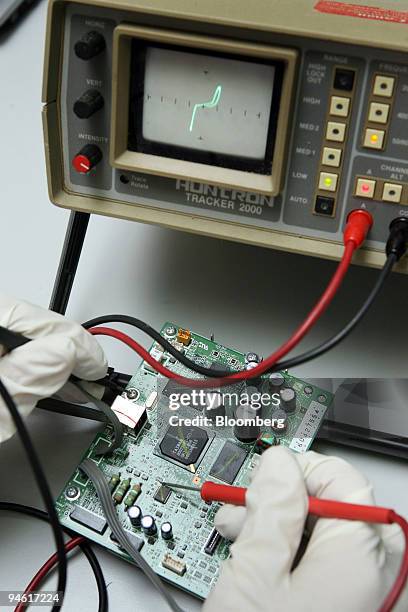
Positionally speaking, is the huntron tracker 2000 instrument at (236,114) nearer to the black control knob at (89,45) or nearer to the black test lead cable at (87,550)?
the black control knob at (89,45)

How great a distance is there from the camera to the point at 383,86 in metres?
1.02

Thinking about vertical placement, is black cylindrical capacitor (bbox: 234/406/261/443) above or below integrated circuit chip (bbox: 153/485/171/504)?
above

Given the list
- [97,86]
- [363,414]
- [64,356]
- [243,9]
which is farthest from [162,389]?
[243,9]

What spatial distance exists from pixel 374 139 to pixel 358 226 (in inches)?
4.9

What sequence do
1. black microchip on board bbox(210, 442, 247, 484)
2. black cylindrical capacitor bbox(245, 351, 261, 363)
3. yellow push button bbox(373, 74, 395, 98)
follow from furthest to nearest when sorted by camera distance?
black cylindrical capacitor bbox(245, 351, 261, 363) < black microchip on board bbox(210, 442, 247, 484) < yellow push button bbox(373, 74, 395, 98)

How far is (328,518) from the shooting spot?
3.06 feet

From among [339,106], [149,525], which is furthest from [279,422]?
[339,106]

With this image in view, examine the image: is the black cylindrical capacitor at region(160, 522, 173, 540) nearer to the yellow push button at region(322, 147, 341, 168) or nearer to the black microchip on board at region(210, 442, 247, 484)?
the black microchip on board at region(210, 442, 247, 484)

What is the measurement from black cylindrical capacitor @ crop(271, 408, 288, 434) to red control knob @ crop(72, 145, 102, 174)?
481mm

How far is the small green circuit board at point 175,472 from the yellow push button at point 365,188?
0.32 metres

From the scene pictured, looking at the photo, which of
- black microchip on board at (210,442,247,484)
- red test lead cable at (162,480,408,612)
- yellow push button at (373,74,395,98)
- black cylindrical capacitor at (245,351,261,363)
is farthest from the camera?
black cylindrical capacitor at (245,351,261,363)

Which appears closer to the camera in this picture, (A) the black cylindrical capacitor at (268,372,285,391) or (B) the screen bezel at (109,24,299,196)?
(B) the screen bezel at (109,24,299,196)

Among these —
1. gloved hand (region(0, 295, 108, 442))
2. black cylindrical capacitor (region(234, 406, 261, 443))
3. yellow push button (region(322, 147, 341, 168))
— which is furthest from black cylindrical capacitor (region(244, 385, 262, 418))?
yellow push button (region(322, 147, 341, 168))

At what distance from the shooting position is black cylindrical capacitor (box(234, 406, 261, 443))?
1.15 m
